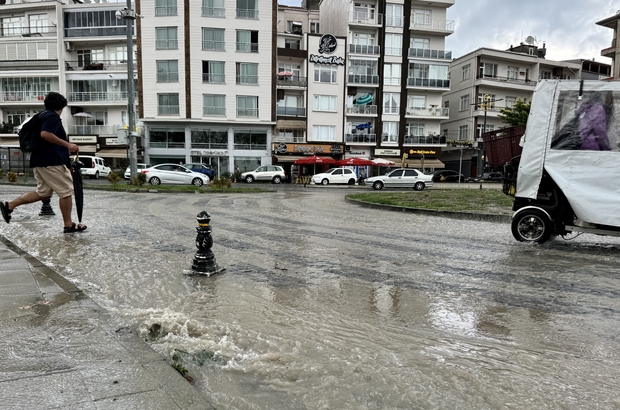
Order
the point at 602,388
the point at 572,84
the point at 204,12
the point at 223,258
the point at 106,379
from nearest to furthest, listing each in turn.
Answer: the point at 106,379 → the point at 602,388 → the point at 223,258 → the point at 572,84 → the point at 204,12

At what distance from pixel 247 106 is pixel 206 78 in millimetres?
4897

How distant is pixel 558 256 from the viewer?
6961 millimetres

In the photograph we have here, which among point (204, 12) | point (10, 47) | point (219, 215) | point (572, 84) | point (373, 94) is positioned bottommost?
point (219, 215)

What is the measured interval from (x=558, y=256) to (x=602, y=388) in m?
4.64

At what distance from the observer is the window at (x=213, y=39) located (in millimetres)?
44875

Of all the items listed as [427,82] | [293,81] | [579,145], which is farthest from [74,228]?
[427,82]

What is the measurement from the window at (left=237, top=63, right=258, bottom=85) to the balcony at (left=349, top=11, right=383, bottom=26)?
42.2 feet

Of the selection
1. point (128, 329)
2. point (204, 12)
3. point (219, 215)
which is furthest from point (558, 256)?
point (204, 12)

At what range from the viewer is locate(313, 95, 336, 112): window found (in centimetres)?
4969

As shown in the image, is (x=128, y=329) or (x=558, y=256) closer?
(x=128, y=329)

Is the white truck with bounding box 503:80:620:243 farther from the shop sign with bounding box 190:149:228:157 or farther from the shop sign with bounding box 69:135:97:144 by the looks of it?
the shop sign with bounding box 69:135:97:144

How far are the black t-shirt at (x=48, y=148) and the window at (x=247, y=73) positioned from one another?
41.0 meters

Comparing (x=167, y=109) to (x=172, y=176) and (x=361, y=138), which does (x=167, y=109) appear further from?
(x=361, y=138)

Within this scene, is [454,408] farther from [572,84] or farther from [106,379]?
[572,84]
